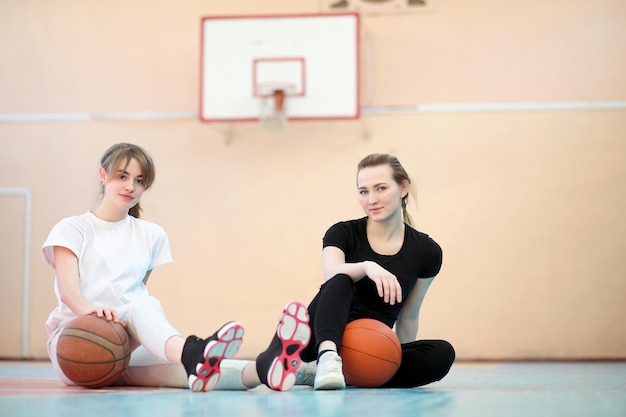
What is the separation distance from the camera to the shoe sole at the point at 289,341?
2.27 metres

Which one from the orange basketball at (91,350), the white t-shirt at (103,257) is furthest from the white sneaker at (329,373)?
the white t-shirt at (103,257)

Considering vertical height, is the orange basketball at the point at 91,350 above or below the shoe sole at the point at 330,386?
above

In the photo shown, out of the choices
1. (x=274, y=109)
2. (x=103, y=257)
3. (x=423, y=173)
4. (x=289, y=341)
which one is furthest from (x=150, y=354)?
(x=423, y=173)

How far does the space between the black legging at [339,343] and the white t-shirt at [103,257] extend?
678 mm

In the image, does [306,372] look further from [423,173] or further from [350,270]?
[423,173]

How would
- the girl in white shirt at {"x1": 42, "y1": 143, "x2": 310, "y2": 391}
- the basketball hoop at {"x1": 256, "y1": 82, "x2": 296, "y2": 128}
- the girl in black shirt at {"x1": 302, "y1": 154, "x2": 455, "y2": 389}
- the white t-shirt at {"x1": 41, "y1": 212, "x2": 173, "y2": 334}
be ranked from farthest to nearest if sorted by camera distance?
the basketball hoop at {"x1": 256, "y1": 82, "x2": 296, "y2": 128}, the white t-shirt at {"x1": 41, "y1": 212, "x2": 173, "y2": 334}, the girl in black shirt at {"x1": 302, "y1": 154, "x2": 455, "y2": 389}, the girl in white shirt at {"x1": 42, "y1": 143, "x2": 310, "y2": 391}

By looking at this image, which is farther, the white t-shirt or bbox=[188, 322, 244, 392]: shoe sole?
the white t-shirt

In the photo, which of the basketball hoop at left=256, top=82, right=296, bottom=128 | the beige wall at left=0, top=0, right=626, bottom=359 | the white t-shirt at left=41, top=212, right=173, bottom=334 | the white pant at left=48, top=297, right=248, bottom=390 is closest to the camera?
the white pant at left=48, top=297, right=248, bottom=390

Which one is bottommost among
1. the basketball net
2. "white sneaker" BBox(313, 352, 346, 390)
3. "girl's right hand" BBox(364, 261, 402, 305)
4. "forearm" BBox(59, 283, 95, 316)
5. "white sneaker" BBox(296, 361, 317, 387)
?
"white sneaker" BBox(296, 361, 317, 387)

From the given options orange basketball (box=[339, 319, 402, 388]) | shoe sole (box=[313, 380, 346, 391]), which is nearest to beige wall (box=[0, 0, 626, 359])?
orange basketball (box=[339, 319, 402, 388])

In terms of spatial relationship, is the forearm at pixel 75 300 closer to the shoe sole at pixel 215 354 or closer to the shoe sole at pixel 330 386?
the shoe sole at pixel 215 354

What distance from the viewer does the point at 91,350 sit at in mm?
2473

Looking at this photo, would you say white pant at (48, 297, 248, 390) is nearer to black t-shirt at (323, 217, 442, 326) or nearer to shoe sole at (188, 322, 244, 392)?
shoe sole at (188, 322, 244, 392)

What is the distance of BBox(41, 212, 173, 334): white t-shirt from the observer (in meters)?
2.76
